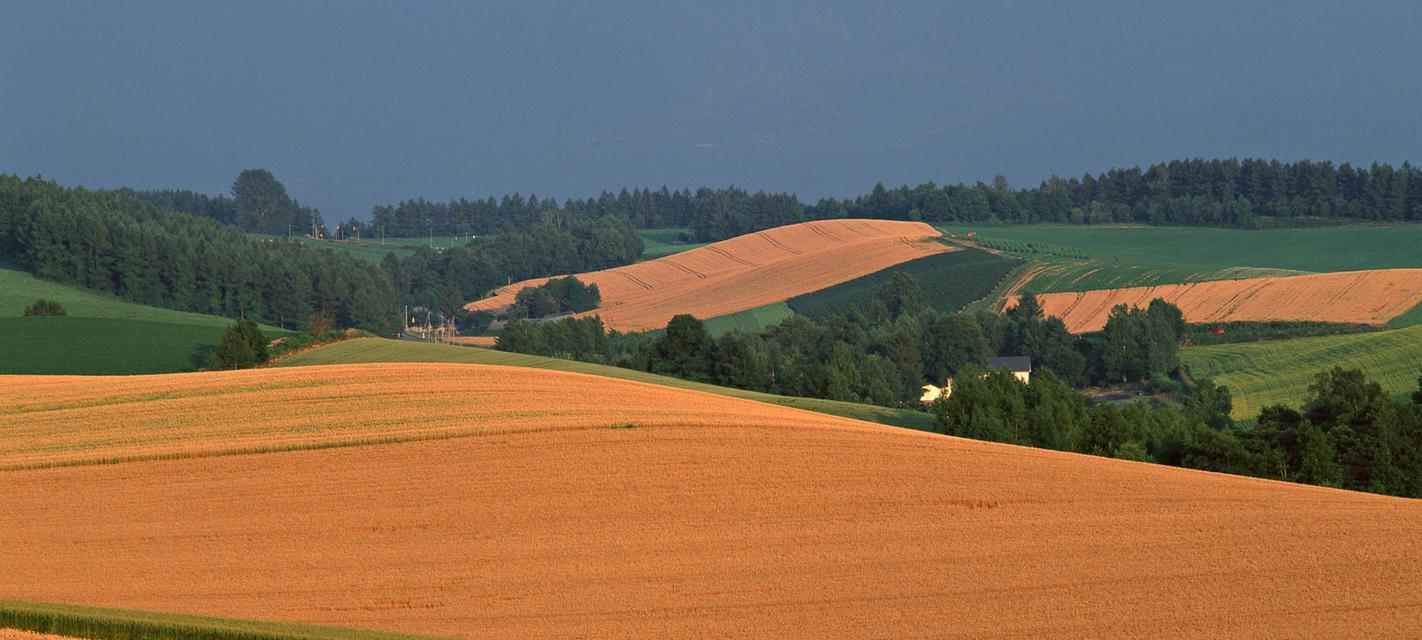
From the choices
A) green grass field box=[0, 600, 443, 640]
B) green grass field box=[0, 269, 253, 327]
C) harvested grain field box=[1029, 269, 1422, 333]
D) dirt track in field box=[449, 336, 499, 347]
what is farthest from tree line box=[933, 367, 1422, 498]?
dirt track in field box=[449, 336, 499, 347]

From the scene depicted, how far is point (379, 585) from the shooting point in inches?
903

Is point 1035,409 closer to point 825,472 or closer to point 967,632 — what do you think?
point 825,472

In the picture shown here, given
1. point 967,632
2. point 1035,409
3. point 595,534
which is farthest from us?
point 1035,409

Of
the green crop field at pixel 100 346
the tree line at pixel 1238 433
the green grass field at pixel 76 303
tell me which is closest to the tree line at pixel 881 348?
the green grass field at pixel 76 303

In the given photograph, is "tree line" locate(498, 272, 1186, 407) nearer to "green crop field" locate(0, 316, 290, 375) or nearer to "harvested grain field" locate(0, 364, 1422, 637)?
"green crop field" locate(0, 316, 290, 375)

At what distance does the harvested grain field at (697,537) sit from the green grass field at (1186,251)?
80698mm

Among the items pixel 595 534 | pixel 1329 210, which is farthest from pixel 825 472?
pixel 1329 210

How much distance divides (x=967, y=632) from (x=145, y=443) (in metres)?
19.4

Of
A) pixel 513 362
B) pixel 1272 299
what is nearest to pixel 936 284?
pixel 1272 299

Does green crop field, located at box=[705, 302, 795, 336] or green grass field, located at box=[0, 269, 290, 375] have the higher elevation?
green crop field, located at box=[705, 302, 795, 336]

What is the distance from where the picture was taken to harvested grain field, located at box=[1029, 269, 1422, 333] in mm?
90875

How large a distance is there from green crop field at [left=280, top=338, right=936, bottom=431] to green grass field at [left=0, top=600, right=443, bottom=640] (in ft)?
115

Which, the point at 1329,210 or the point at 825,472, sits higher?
the point at 1329,210

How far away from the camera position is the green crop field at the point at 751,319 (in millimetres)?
111625
